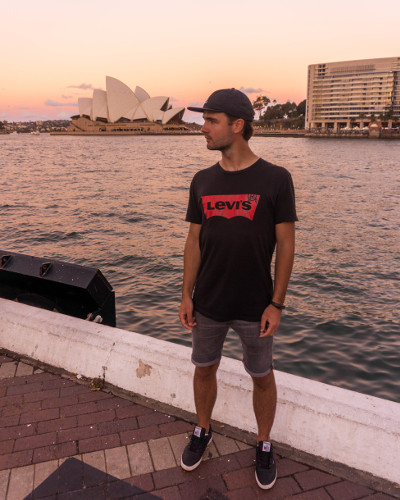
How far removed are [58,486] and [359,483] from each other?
6.00 feet

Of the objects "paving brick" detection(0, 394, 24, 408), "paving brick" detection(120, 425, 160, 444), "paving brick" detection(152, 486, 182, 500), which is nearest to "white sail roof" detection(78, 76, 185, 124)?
"paving brick" detection(0, 394, 24, 408)

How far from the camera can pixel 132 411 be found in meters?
3.13

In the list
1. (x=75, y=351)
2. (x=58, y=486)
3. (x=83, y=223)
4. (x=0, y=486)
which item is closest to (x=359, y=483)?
(x=58, y=486)

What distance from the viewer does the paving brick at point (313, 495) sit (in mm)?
2365

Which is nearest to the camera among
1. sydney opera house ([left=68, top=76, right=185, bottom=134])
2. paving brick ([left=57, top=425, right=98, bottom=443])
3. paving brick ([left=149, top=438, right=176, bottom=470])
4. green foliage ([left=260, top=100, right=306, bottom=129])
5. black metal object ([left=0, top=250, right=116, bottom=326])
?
paving brick ([left=149, top=438, right=176, bottom=470])

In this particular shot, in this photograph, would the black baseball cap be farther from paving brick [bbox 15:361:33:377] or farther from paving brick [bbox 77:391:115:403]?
paving brick [bbox 15:361:33:377]

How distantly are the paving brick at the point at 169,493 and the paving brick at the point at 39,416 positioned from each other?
109 cm

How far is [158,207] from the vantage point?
781 inches

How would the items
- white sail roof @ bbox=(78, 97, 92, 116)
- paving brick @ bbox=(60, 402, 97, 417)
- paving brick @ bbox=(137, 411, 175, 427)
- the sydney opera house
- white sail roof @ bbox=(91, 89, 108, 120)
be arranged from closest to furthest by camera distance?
1. paving brick @ bbox=(137, 411, 175, 427)
2. paving brick @ bbox=(60, 402, 97, 417)
3. the sydney opera house
4. white sail roof @ bbox=(91, 89, 108, 120)
5. white sail roof @ bbox=(78, 97, 92, 116)

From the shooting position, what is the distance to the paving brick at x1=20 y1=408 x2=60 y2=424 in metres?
3.04

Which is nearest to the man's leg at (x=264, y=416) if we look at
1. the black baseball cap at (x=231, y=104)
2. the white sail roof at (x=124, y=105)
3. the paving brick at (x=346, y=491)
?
the paving brick at (x=346, y=491)

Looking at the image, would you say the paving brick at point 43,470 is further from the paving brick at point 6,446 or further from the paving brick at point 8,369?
the paving brick at point 8,369

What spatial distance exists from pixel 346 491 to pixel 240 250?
1567 millimetres

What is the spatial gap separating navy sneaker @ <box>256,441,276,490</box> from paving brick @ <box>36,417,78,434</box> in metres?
1.36
